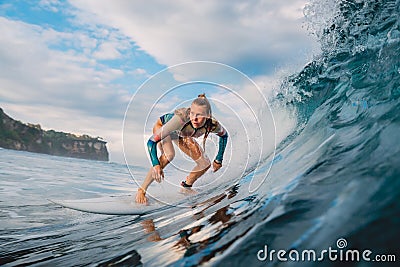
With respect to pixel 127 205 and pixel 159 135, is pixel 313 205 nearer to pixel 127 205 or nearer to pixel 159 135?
pixel 159 135

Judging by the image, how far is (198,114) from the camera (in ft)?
10.5

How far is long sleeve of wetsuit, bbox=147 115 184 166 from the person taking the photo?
11.1 feet

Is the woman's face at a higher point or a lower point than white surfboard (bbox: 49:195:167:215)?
higher

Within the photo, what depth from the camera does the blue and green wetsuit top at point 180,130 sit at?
3.32 m

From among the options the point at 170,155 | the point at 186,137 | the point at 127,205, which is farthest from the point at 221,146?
the point at 127,205

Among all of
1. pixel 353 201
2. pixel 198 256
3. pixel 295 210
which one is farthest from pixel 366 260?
pixel 198 256

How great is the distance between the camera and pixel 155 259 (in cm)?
198

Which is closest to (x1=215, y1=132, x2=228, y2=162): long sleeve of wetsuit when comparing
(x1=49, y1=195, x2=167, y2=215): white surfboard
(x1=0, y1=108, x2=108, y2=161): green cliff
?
(x1=49, y1=195, x2=167, y2=215): white surfboard

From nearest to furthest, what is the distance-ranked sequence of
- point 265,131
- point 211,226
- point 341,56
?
point 211,226
point 265,131
point 341,56

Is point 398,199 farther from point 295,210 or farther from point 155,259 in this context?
point 155,259

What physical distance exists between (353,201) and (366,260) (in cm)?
36

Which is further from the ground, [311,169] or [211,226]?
[311,169]

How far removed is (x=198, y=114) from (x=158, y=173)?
71 cm

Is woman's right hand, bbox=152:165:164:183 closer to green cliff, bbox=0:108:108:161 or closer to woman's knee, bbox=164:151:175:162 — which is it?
woman's knee, bbox=164:151:175:162
